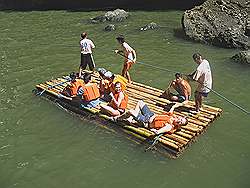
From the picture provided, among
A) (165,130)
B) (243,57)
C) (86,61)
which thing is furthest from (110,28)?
(165,130)

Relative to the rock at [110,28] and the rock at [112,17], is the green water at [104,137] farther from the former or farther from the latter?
the rock at [112,17]

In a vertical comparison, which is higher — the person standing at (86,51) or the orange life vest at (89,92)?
the person standing at (86,51)

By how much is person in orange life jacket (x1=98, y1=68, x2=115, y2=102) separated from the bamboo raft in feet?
2.69

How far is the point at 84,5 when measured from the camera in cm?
3189

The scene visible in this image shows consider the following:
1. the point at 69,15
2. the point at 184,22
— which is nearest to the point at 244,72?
the point at 184,22

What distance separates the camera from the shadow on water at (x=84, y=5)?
2997cm

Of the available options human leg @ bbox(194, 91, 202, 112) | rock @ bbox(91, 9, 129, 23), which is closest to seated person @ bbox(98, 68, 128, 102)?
human leg @ bbox(194, 91, 202, 112)

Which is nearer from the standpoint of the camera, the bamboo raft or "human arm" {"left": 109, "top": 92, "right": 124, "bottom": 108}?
the bamboo raft

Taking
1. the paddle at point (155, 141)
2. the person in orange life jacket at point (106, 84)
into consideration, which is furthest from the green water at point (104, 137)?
the person in orange life jacket at point (106, 84)

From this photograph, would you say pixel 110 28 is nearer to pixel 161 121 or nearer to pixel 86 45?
pixel 86 45

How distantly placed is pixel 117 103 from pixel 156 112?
1.32 meters

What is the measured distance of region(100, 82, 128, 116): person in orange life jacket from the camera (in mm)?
12906

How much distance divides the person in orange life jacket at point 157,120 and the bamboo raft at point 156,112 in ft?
0.54

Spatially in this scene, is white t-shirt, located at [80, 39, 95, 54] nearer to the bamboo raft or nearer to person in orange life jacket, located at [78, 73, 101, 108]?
the bamboo raft
